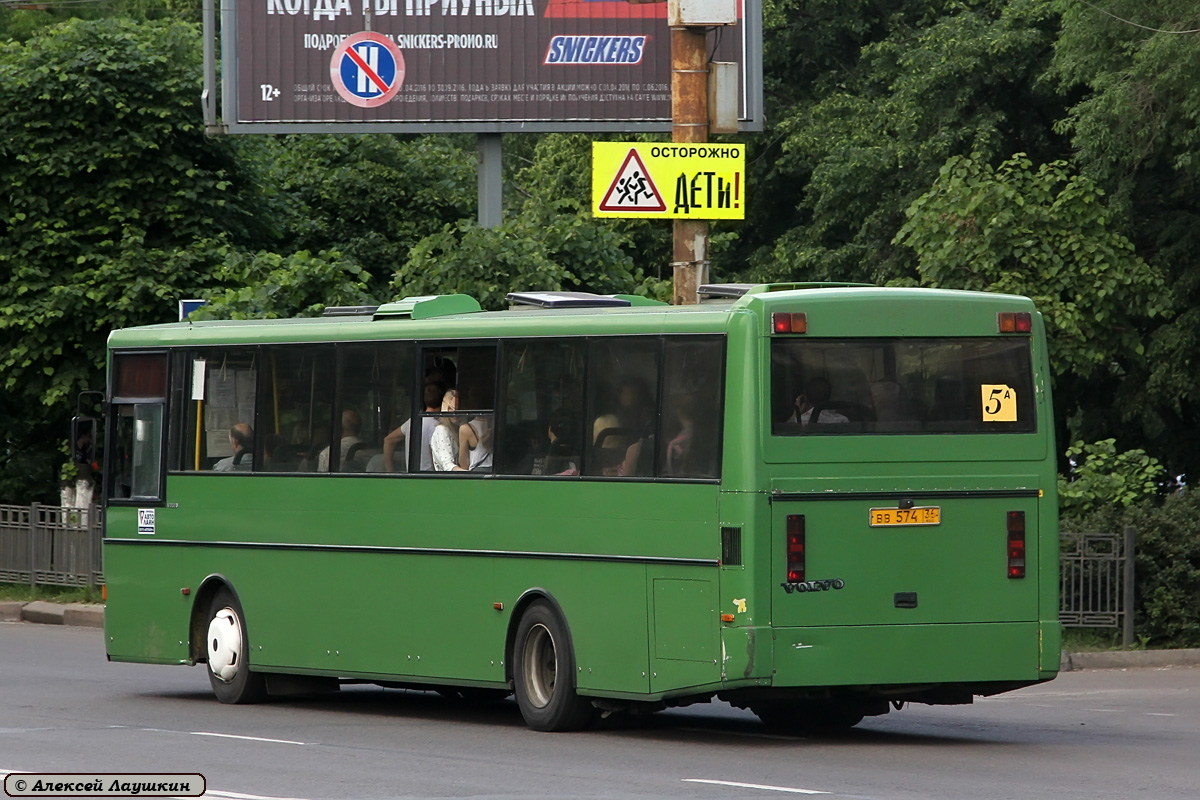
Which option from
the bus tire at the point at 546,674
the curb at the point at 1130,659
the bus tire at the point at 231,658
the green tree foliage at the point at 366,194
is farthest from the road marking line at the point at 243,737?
the green tree foliage at the point at 366,194

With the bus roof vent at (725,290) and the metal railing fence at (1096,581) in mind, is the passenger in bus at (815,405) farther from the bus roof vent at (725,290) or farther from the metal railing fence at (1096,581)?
the metal railing fence at (1096,581)

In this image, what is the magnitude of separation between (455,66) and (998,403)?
13.6 m

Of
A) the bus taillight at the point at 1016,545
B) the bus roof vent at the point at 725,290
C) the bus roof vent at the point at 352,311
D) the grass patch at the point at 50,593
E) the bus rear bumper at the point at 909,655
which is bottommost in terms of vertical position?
the grass patch at the point at 50,593

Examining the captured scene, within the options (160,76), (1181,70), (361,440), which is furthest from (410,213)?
(361,440)

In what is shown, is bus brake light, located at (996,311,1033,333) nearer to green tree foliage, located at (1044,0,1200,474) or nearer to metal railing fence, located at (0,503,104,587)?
green tree foliage, located at (1044,0,1200,474)

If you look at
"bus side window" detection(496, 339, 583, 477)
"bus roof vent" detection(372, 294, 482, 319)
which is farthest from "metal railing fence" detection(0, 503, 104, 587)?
Result: "bus side window" detection(496, 339, 583, 477)

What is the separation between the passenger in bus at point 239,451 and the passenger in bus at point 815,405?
16.2 feet

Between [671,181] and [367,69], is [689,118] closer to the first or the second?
[671,181]

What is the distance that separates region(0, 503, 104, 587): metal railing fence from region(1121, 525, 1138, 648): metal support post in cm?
1239

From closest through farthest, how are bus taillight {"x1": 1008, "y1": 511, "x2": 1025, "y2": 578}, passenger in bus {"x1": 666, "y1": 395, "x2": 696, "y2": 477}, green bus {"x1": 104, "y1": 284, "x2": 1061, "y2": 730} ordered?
green bus {"x1": 104, "y1": 284, "x2": 1061, "y2": 730} < passenger in bus {"x1": 666, "y1": 395, "x2": 696, "y2": 477} < bus taillight {"x1": 1008, "y1": 511, "x2": 1025, "y2": 578}

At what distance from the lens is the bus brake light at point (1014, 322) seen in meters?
12.6

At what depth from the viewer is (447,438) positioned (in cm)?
1390

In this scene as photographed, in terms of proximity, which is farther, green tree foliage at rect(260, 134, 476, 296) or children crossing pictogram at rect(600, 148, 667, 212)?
green tree foliage at rect(260, 134, 476, 296)

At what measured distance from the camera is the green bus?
11953 millimetres
